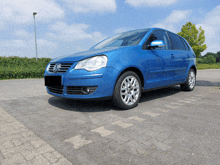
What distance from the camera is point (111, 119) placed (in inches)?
114

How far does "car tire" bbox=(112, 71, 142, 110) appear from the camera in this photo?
3.30 metres

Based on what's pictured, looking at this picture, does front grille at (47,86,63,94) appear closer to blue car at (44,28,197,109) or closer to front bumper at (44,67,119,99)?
blue car at (44,28,197,109)

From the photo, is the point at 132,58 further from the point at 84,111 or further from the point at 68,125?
the point at 68,125

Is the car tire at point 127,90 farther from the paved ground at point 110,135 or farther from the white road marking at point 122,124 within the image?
the white road marking at point 122,124

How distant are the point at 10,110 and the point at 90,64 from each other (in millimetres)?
1967

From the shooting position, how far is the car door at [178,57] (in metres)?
4.68

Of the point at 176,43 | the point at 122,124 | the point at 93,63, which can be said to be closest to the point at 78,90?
the point at 93,63

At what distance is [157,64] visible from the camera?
4016mm

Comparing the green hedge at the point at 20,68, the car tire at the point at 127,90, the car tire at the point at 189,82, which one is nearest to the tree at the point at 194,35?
the green hedge at the point at 20,68

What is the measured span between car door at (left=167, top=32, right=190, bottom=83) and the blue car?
0.15 m

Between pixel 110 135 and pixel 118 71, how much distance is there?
4.33 ft

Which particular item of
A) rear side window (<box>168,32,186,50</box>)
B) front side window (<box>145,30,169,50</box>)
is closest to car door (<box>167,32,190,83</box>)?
rear side window (<box>168,32,186,50</box>)

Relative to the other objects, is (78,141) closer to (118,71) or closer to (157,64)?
(118,71)

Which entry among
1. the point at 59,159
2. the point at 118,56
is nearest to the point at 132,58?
the point at 118,56
